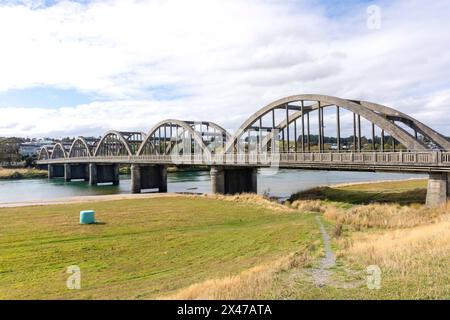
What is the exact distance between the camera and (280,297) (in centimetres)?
810

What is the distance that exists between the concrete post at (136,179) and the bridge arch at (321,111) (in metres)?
24.8

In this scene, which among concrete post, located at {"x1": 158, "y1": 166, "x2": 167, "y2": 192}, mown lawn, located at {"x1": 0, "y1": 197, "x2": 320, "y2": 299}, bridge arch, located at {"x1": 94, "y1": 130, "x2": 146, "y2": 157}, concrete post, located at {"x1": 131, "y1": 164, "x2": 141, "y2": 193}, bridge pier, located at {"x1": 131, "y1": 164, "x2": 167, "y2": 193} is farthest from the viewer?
bridge arch, located at {"x1": 94, "y1": 130, "x2": 146, "y2": 157}

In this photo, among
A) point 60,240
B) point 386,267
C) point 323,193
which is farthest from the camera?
point 323,193

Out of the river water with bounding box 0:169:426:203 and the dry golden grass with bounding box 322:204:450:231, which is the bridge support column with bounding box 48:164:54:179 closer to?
the river water with bounding box 0:169:426:203

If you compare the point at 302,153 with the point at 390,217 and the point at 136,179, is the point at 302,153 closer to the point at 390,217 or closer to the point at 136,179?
the point at 390,217

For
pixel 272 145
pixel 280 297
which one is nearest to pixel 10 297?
pixel 280 297

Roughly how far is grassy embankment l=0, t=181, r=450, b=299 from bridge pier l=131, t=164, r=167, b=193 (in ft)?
148

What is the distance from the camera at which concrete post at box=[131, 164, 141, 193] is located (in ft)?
238

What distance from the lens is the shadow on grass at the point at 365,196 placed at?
31.7 meters

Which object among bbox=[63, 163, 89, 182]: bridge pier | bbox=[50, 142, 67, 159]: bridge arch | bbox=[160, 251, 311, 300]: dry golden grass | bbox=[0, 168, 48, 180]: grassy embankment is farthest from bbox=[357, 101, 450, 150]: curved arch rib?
bbox=[50, 142, 67, 159]: bridge arch

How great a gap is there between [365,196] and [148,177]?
1915 inches
